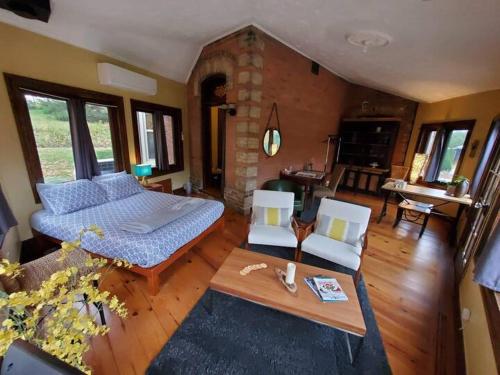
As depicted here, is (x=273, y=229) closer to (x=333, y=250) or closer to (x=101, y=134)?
(x=333, y=250)

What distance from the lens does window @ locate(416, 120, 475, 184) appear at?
382 centimetres

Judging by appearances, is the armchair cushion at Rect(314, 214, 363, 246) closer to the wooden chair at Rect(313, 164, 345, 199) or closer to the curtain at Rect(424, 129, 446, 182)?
the wooden chair at Rect(313, 164, 345, 199)

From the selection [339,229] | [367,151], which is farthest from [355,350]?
[367,151]

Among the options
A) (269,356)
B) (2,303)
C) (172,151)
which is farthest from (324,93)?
(2,303)

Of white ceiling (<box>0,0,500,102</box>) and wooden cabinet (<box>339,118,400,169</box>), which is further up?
white ceiling (<box>0,0,500,102</box>)

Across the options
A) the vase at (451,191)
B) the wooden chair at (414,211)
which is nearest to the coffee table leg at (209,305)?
the wooden chair at (414,211)

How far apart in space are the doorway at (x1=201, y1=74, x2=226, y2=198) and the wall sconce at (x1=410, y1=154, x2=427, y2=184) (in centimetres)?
419

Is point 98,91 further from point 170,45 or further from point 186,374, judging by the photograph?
point 186,374

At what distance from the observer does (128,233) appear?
6.56 ft

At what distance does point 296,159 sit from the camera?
15.3 ft

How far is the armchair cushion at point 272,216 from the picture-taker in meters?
2.65

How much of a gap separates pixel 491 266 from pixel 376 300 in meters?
1.02

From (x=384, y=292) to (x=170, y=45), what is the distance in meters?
4.70

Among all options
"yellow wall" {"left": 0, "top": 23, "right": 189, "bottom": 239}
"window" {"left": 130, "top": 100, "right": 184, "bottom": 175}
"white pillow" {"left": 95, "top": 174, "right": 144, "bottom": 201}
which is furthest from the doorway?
"yellow wall" {"left": 0, "top": 23, "right": 189, "bottom": 239}
